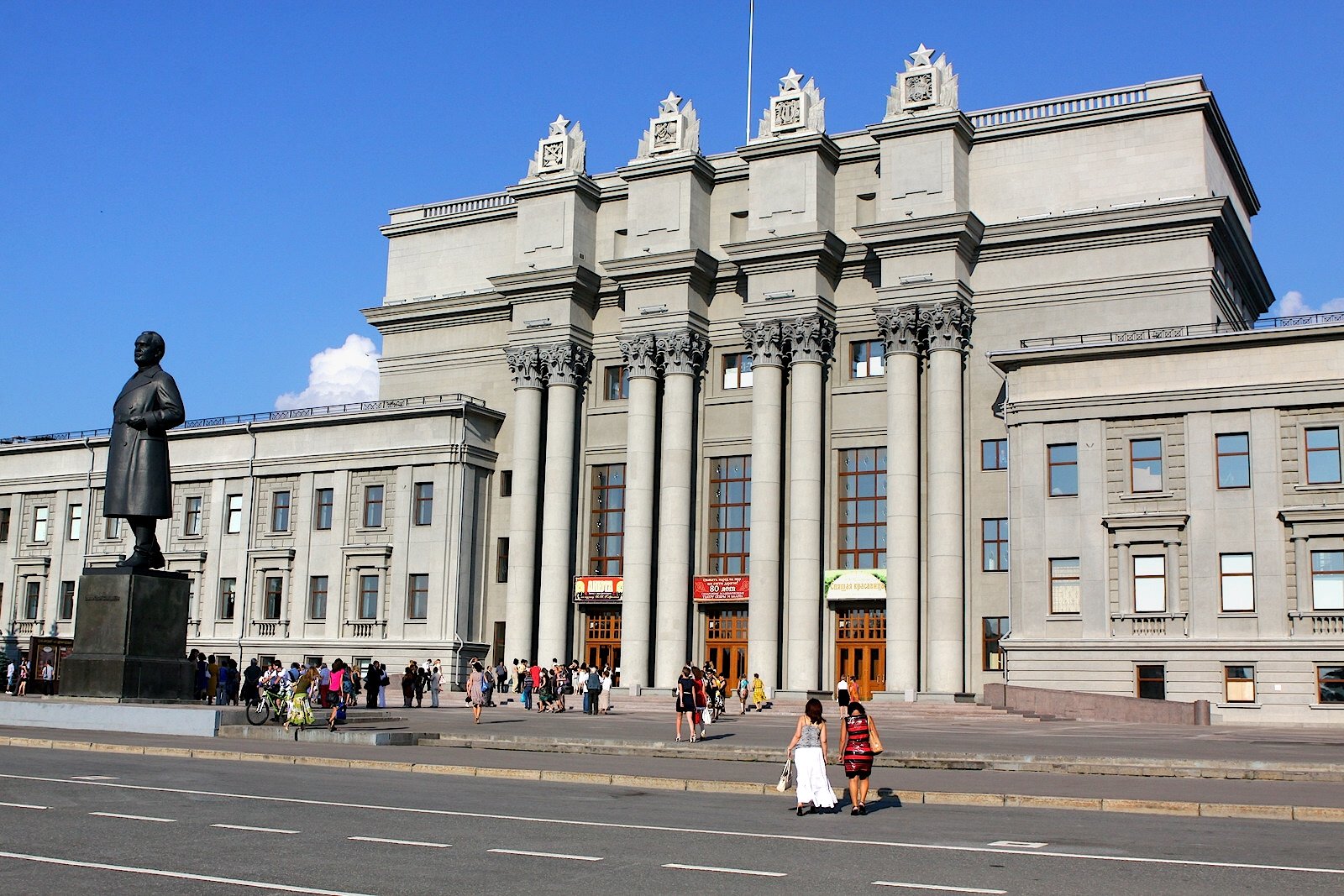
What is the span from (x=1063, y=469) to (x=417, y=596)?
29209 millimetres

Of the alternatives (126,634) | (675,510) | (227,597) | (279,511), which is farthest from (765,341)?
(126,634)

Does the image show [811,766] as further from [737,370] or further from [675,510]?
[737,370]

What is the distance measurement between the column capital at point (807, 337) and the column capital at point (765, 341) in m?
0.42

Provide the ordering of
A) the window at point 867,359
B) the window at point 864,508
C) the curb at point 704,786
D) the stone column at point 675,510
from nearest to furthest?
the curb at point 704,786 → the window at point 864,508 → the window at point 867,359 → the stone column at point 675,510

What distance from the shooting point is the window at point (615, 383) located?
63.4 metres

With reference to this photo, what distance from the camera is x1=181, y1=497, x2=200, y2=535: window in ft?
223

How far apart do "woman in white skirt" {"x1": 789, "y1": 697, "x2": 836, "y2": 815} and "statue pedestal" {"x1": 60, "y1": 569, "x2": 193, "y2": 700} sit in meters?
15.7

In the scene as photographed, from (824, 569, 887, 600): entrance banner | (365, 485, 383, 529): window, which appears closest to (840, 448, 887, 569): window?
(824, 569, 887, 600): entrance banner

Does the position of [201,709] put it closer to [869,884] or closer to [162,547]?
[869,884]

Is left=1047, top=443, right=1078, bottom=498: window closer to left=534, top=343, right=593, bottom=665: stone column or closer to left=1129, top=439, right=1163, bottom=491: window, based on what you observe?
left=1129, top=439, right=1163, bottom=491: window

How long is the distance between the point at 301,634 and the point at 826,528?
82.4 feet

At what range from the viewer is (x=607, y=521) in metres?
62.5

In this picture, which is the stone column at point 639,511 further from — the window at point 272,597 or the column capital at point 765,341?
the window at point 272,597

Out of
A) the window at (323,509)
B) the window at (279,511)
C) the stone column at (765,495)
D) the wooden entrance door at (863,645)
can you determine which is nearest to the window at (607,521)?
the stone column at (765,495)
